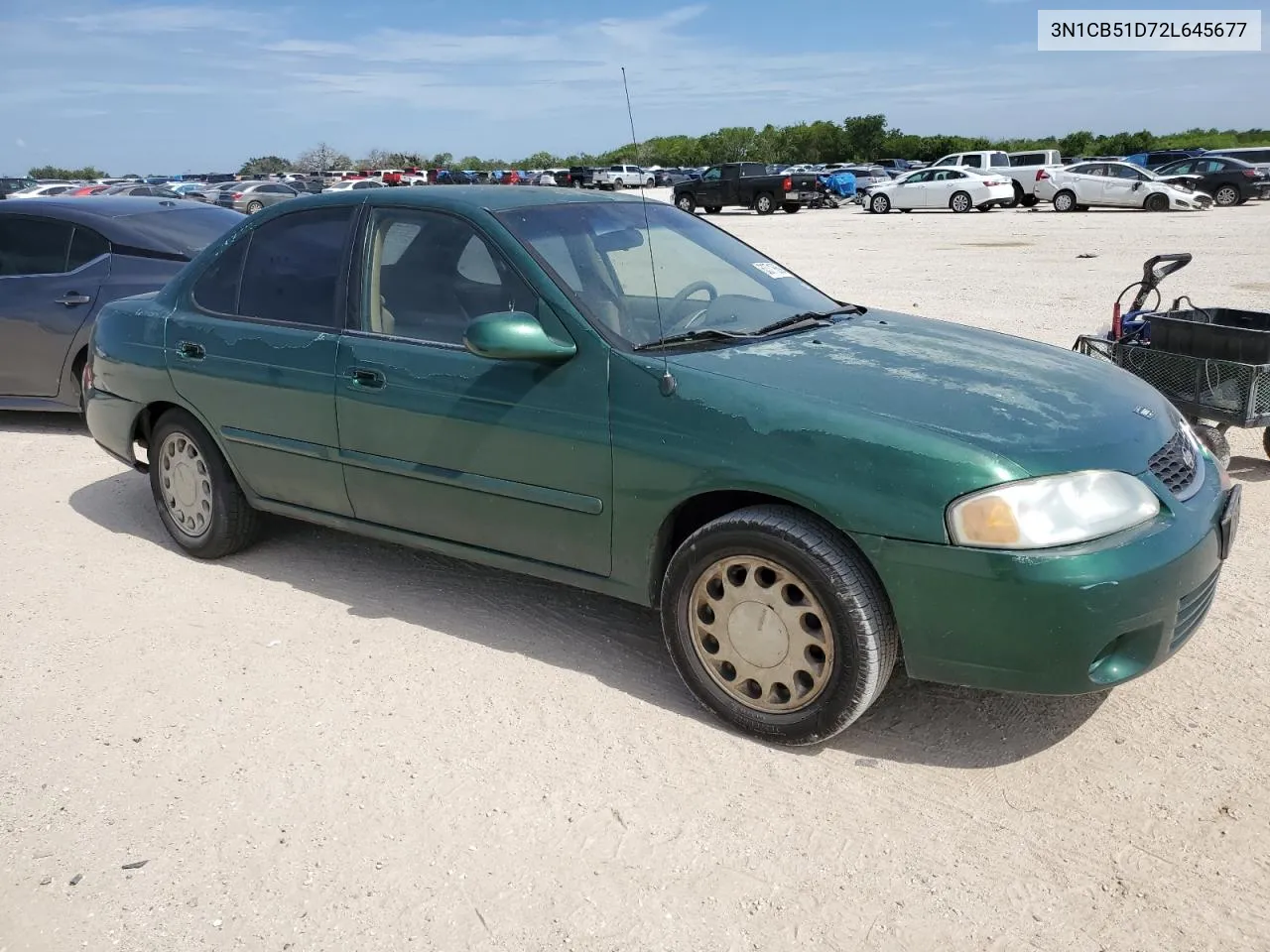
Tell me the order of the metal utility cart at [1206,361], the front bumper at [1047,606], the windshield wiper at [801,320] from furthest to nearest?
the metal utility cart at [1206,361], the windshield wiper at [801,320], the front bumper at [1047,606]

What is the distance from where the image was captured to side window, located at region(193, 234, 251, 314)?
488 cm

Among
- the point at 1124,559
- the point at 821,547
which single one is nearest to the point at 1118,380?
the point at 1124,559

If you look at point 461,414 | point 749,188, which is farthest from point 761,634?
point 749,188

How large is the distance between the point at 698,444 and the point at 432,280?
142 centimetres

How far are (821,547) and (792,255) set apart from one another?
56.9 ft

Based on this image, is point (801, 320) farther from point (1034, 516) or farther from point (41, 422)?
point (41, 422)

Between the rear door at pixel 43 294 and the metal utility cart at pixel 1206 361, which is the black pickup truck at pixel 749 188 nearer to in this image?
the rear door at pixel 43 294

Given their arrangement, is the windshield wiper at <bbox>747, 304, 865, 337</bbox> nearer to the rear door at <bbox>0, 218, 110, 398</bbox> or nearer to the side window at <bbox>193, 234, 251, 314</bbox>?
the side window at <bbox>193, 234, 251, 314</bbox>

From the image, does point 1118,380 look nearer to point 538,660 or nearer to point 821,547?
point 821,547

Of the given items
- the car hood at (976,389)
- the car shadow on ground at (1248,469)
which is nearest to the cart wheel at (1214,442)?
the car shadow on ground at (1248,469)

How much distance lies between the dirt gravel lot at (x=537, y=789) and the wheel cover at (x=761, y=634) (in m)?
0.19

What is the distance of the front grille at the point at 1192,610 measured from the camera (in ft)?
10.4

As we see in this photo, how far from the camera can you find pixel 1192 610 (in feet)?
10.7

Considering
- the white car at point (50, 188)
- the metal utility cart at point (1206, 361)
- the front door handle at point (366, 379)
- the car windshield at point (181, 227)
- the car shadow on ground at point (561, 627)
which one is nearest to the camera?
the car shadow on ground at point (561, 627)
